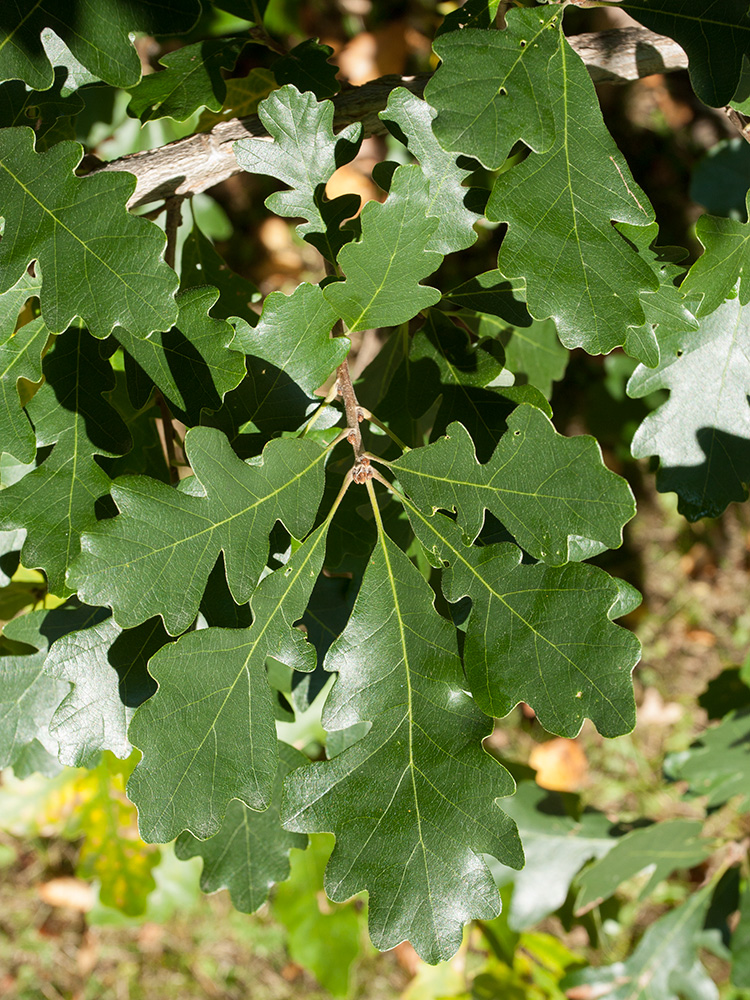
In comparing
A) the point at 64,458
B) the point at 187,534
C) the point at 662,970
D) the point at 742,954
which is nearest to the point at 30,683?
the point at 64,458

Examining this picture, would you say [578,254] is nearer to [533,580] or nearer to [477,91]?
[477,91]

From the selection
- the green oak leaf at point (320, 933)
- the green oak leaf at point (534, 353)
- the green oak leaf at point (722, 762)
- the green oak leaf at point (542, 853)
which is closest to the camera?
the green oak leaf at point (534, 353)

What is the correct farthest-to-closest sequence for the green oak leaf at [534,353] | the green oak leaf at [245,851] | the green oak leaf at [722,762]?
the green oak leaf at [722,762] < the green oak leaf at [534,353] < the green oak leaf at [245,851]

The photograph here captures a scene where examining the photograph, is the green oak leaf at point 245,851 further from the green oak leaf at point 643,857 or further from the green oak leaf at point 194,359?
the green oak leaf at point 643,857

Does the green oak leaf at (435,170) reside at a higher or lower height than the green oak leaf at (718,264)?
higher

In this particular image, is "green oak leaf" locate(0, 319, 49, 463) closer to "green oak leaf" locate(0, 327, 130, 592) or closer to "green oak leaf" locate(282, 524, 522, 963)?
"green oak leaf" locate(0, 327, 130, 592)

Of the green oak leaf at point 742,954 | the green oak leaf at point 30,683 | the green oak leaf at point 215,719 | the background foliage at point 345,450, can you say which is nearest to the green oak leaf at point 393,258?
the background foliage at point 345,450

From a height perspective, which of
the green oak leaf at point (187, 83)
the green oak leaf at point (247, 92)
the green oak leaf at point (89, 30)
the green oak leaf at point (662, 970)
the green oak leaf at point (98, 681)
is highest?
the green oak leaf at point (89, 30)

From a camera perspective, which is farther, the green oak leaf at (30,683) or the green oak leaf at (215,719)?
the green oak leaf at (30,683)
